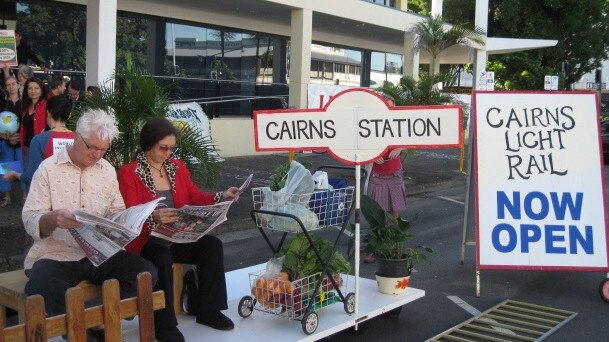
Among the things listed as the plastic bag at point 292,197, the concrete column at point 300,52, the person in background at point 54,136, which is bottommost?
the plastic bag at point 292,197

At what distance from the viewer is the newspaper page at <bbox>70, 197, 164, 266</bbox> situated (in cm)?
374

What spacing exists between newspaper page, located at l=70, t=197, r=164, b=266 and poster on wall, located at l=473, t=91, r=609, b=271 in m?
3.60

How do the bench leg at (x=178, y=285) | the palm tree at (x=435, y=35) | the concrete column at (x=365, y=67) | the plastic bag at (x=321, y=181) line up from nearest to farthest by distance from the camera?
the bench leg at (x=178, y=285)
the plastic bag at (x=321, y=181)
the palm tree at (x=435, y=35)
the concrete column at (x=365, y=67)

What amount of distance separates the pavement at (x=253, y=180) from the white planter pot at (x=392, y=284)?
121 inches

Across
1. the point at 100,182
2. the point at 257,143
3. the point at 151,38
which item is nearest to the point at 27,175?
the point at 100,182

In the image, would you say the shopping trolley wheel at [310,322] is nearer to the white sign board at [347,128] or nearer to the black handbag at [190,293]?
the black handbag at [190,293]

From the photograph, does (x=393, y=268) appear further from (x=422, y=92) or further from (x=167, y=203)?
(x=422, y=92)

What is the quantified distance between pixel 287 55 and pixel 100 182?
1889cm

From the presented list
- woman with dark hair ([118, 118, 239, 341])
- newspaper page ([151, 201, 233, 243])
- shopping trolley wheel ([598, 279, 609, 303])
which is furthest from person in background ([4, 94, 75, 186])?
shopping trolley wheel ([598, 279, 609, 303])

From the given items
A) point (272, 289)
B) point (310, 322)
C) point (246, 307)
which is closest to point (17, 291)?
point (246, 307)

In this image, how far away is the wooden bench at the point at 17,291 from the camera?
402 centimetres

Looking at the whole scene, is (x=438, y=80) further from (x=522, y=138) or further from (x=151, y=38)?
(x=522, y=138)

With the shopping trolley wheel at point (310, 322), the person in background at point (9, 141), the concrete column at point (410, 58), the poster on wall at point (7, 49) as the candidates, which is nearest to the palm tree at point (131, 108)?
the shopping trolley wheel at point (310, 322)

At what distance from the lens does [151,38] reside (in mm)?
18188
